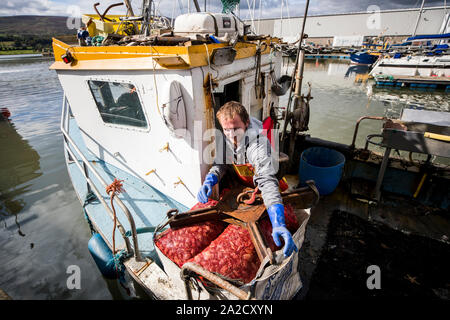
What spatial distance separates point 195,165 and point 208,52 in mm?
1451

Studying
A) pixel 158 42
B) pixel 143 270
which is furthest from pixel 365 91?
pixel 143 270

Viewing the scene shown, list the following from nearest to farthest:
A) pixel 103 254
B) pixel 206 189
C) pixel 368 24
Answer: pixel 206 189 < pixel 103 254 < pixel 368 24

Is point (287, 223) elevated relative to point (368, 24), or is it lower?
lower

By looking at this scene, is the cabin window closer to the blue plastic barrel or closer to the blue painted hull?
the blue plastic barrel

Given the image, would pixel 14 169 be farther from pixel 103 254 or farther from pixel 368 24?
pixel 368 24

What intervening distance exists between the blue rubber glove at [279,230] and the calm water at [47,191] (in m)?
3.25

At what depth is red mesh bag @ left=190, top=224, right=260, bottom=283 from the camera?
1.85 metres

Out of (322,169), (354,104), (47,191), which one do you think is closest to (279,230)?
(322,169)

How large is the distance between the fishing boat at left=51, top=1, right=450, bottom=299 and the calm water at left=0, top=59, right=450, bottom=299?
4.18ft

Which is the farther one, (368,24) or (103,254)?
(368,24)

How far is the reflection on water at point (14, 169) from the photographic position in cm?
569

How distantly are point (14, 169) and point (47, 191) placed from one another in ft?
9.16

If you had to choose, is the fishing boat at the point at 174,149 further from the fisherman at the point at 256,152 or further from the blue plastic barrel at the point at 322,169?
the fisherman at the point at 256,152

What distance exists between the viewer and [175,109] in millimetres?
2480
